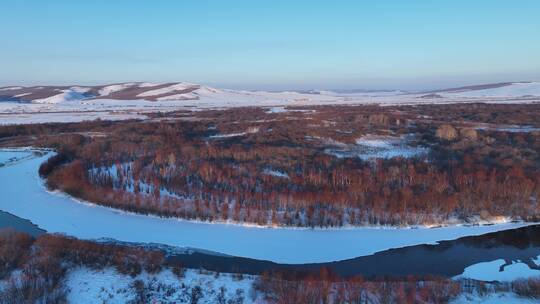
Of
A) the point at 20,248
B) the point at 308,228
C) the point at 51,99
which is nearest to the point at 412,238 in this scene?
the point at 308,228

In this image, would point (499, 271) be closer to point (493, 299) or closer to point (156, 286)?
point (493, 299)

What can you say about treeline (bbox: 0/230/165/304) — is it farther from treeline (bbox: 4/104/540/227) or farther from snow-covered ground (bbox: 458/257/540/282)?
snow-covered ground (bbox: 458/257/540/282)

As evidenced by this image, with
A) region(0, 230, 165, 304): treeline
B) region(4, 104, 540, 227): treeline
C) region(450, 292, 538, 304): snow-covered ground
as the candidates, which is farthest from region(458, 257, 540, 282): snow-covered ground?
region(0, 230, 165, 304): treeline

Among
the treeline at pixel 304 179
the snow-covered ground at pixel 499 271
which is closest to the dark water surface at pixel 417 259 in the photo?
the snow-covered ground at pixel 499 271

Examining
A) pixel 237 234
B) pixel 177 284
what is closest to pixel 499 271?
pixel 237 234

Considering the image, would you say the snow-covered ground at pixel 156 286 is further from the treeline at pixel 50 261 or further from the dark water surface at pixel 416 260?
the dark water surface at pixel 416 260
